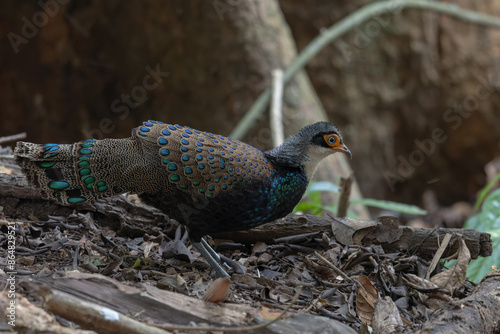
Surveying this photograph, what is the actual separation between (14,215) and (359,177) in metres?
6.79

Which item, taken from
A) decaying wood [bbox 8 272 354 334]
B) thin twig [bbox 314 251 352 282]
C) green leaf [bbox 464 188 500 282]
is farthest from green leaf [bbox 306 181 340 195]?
decaying wood [bbox 8 272 354 334]

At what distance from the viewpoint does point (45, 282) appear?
2.69 meters

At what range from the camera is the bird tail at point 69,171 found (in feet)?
11.3

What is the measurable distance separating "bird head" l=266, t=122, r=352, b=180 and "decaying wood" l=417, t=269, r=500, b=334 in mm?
1353

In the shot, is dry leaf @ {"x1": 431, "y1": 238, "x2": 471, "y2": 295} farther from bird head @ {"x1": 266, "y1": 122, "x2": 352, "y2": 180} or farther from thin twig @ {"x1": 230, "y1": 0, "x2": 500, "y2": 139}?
thin twig @ {"x1": 230, "y1": 0, "x2": 500, "y2": 139}

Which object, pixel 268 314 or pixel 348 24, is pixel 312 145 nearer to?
pixel 268 314

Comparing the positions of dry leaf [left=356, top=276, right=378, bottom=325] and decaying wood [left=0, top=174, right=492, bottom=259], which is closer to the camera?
dry leaf [left=356, top=276, right=378, bottom=325]

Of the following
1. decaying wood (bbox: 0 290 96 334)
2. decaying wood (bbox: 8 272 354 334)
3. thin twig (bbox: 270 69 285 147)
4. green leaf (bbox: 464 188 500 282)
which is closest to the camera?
decaying wood (bbox: 0 290 96 334)

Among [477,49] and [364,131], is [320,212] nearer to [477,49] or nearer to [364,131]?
[364,131]

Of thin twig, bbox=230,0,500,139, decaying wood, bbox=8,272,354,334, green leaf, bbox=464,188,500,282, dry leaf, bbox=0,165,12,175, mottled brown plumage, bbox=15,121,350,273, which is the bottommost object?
green leaf, bbox=464,188,500,282

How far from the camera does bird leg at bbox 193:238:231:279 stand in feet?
11.6

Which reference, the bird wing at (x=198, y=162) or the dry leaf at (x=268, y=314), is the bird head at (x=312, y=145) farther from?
the dry leaf at (x=268, y=314)

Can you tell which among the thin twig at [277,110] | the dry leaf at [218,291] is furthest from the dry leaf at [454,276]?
the thin twig at [277,110]

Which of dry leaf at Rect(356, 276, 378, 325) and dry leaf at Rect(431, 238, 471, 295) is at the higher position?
dry leaf at Rect(431, 238, 471, 295)
